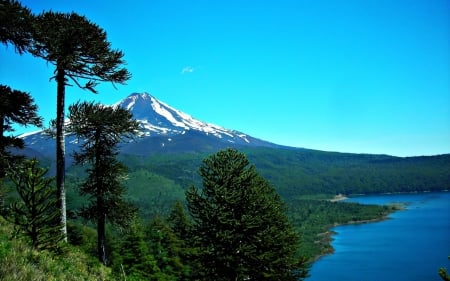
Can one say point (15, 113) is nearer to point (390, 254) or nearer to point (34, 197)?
point (34, 197)

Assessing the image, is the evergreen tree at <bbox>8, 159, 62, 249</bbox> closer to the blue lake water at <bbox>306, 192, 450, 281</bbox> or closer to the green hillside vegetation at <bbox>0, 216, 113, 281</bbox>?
the green hillside vegetation at <bbox>0, 216, 113, 281</bbox>

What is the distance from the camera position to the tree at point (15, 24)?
15.1 meters

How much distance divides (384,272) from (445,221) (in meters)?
107

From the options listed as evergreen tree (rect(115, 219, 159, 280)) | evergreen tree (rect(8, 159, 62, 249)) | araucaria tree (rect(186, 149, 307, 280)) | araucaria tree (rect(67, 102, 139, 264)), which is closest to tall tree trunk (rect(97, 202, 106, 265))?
araucaria tree (rect(67, 102, 139, 264))

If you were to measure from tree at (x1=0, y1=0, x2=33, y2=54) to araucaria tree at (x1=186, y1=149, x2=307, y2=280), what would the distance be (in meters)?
12.6

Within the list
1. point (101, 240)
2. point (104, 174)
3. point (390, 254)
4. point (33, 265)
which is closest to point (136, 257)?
point (101, 240)

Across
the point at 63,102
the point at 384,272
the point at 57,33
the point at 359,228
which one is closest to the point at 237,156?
the point at 63,102

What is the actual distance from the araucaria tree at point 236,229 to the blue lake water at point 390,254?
83566 millimetres

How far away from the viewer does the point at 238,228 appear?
22.0 m

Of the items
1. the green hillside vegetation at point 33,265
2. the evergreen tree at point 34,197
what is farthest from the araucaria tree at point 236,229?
the evergreen tree at point 34,197

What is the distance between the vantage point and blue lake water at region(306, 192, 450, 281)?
98875 mm

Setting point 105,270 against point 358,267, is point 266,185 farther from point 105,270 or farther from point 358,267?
point 358,267

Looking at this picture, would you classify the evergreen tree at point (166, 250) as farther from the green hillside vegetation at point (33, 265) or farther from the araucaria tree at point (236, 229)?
the green hillside vegetation at point (33, 265)

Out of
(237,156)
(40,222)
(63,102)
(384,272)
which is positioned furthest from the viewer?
(384,272)
